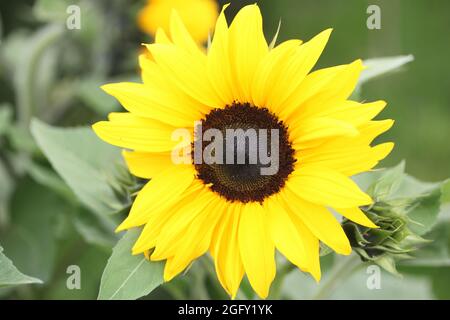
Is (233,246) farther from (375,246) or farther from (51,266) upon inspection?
(51,266)

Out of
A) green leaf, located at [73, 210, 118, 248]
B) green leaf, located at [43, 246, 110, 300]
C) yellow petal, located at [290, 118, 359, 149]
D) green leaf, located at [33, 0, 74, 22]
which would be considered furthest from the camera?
green leaf, located at [33, 0, 74, 22]

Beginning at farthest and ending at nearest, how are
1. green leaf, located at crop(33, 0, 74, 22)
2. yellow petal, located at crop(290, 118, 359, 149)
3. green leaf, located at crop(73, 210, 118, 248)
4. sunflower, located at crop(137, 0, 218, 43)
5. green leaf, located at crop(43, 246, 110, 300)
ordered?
1. sunflower, located at crop(137, 0, 218, 43)
2. green leaf, located at crop(33, 0, 74, 22)
3. green leaf, located at crop(43, 246, 110, 300)
4. green leaf, located at crop(73, 210, 118, 248)
5. yellow petal, located at crop(290, 118, 359, 149)

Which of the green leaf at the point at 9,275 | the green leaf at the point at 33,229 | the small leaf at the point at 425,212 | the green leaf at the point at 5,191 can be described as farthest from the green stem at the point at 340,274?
the green leaf at the point at 5,191

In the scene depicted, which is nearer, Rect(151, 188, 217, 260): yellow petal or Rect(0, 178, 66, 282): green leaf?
Rect(151, 188, 217, 260): yellow petal

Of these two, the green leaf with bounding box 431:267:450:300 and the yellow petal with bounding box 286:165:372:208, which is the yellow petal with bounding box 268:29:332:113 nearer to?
the yellow petal with bounding box 286:165:372:208

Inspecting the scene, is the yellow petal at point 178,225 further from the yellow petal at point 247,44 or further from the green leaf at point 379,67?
the green leaf at point 379,67

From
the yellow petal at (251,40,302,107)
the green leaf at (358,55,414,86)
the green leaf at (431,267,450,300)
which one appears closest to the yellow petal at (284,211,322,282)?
the yellow petal at (251,40,302,107)
